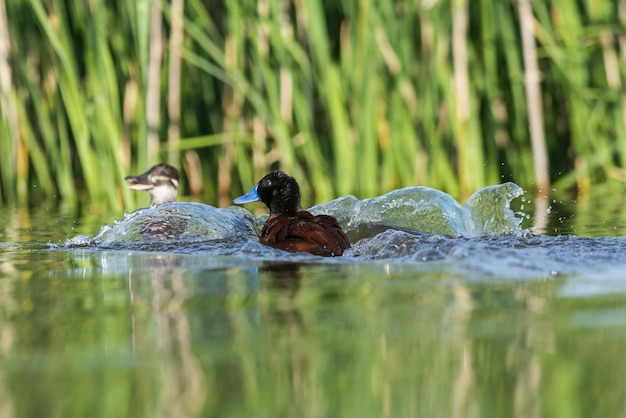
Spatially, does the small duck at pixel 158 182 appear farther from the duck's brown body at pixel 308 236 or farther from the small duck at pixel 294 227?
the duck's brown body at pixel 308 236

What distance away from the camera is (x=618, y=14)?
8727 millimetres

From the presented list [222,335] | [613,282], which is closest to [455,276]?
[613,282]

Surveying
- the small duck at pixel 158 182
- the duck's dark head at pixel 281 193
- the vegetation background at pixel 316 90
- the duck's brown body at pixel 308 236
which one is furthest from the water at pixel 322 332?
the vegetation background at pixel 316 90

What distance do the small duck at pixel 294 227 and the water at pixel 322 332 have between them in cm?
11

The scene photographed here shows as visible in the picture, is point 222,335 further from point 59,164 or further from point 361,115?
point 59,164

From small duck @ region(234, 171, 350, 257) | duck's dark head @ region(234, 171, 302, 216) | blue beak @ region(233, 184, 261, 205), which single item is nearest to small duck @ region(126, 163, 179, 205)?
blue beak @ region(233, 184, 261, 205)

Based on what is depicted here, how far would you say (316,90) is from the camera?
883 cm

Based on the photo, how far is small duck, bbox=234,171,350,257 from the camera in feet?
16.3

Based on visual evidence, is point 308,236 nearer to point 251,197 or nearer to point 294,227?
point 294,227

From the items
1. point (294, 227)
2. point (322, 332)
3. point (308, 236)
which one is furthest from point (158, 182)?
point (322, 332)

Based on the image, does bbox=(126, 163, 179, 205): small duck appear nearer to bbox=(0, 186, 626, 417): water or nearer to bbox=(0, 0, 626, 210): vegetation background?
bbox=(0, 0, 626, 210): vegetation background

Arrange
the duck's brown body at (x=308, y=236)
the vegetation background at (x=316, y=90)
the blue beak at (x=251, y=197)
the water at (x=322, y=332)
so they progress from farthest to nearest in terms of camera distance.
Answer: the vegetation background at (x=316, y=90) < the blue beak at (x=251, y=197) < the duck's brown body at (x=308, y=236) < the water at (x=322, y=332)

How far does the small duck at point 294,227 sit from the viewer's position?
4.95 m

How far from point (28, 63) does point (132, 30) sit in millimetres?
1268
